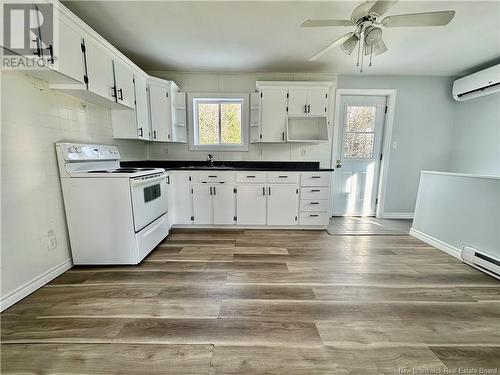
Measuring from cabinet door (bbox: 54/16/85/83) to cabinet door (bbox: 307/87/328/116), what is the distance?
286 centimetres

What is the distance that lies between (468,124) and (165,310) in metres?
5.08

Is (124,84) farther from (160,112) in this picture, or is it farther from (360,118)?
(360,118)

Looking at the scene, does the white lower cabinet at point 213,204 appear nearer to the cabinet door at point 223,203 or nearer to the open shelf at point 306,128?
the cabinet door at point 223,203

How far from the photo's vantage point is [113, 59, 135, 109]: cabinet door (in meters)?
2.37

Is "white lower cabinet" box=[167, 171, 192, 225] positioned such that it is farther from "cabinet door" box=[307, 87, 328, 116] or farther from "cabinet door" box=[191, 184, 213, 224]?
"cabinet door" box=[307, 87, 328, 116]

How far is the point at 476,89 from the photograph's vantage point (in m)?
3.14

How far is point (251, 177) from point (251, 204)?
16.6 inches

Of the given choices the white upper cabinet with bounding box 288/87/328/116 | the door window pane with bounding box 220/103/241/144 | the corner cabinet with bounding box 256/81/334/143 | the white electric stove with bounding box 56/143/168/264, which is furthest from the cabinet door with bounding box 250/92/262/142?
the white electric stove with bounding box 56/143/168/264

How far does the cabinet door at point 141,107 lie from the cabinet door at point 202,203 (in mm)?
1044

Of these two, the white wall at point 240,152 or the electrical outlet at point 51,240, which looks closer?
the electrical outlet at point 51,240

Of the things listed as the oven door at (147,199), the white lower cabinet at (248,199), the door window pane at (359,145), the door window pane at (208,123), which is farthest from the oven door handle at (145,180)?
the door window pane at (359,145)

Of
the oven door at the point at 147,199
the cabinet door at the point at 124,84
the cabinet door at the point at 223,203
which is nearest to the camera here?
the oven door at the point at 147,199

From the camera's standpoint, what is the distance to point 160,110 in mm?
3150

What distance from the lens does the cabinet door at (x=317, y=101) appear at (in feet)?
10.8
